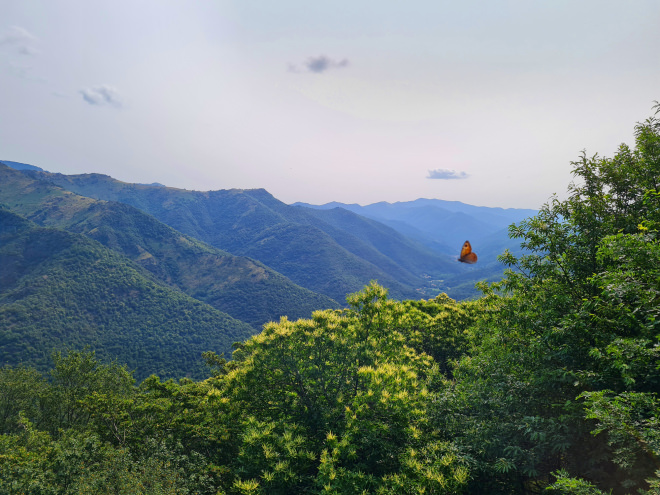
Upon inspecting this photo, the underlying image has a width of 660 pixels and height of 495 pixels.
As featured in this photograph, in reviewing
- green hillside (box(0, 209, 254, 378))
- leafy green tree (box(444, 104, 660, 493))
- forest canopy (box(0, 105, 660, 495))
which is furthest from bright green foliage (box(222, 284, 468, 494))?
green hillside (box(0, 209, 254, 378))

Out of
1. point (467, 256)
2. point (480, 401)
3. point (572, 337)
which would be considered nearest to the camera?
point (467, 256)

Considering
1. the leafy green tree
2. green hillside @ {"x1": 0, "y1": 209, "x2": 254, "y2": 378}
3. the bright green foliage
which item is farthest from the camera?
green hillside @ {"x1": 0, "y1": 209, "x2": 254, "y2": 378}

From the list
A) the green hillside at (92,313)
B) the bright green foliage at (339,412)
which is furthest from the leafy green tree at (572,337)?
the green hillside at (92,313)

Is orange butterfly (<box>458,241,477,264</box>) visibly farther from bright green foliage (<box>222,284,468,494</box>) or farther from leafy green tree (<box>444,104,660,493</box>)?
bright green foliage (<box>222,284,468,494</box>)

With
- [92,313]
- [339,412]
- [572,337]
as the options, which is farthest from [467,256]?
[92,313]

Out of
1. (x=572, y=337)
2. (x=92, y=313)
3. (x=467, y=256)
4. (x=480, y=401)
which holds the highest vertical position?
(x=467, y=256)

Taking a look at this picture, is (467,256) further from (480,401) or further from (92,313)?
(92,313)

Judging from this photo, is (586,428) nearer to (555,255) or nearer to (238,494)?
(555,255)

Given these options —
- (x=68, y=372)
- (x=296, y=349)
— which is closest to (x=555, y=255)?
(x=296, y=349)
